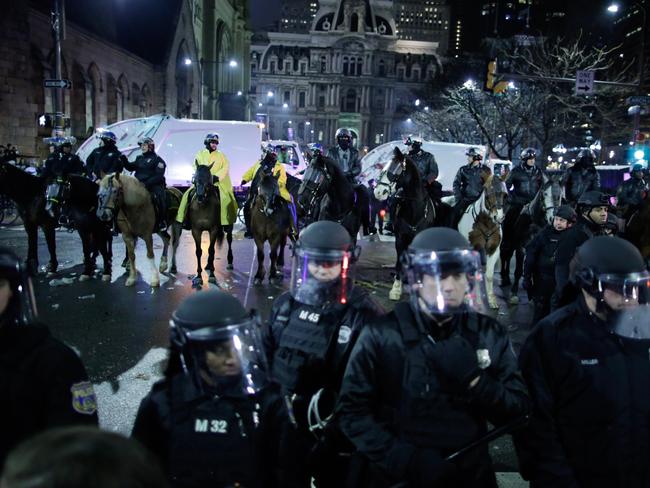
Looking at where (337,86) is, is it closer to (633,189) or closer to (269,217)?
(633,189)

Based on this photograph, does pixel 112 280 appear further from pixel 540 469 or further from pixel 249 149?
pixel 249 149

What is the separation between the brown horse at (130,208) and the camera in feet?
34.2

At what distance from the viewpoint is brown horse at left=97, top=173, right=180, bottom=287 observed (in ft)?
34.2

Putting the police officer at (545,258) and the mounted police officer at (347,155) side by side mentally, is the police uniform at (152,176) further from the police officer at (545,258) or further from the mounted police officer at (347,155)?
the police officer at (545,258)

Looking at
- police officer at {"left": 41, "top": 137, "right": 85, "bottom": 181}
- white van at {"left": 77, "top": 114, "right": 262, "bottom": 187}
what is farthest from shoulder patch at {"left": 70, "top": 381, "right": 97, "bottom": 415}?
white van at {"left": 77, "top": 114, "right": 262, "bottom": 187}

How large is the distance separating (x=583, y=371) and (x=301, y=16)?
7370 inches

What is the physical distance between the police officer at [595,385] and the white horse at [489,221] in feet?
24.3

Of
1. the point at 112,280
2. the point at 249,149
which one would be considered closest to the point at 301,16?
the point at 249,149

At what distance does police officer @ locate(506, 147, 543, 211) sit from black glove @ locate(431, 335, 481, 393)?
1058 cm

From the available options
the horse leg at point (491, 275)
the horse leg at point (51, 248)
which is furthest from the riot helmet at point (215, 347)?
the horse leg at point (51, 248)

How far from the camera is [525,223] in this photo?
1161 centimetres

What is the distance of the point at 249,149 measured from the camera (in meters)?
22.5

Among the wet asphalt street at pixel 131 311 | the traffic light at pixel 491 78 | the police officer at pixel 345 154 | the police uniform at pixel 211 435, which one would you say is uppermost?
the traffic light at pixel 491 78

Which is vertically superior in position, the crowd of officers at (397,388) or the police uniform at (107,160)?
the police uniform at (107,160)
